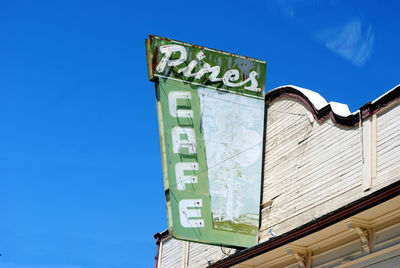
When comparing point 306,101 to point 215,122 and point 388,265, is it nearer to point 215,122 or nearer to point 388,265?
point 215,122

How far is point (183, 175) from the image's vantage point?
1753 centimetres

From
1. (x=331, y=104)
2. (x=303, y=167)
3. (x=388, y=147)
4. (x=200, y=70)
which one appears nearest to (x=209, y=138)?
(x=200, y=70)

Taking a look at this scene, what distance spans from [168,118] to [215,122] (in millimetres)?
1415

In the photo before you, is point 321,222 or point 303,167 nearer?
point 321,222

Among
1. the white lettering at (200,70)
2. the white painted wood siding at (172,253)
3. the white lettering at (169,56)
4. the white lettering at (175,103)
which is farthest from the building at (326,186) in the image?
the white lettering at (169,56)

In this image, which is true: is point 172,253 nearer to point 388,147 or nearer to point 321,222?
point 321,222

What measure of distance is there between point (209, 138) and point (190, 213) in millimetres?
2230

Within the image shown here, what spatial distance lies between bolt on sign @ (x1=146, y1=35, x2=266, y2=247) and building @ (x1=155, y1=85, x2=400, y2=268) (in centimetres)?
54

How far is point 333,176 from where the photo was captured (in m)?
15.9

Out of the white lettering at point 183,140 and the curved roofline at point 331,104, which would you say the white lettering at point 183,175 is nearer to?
the white lettering at point 183,140

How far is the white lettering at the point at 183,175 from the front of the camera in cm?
1741

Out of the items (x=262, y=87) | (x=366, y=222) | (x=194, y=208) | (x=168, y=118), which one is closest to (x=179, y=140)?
(x=168, y=118)

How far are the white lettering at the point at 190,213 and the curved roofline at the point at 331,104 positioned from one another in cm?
396

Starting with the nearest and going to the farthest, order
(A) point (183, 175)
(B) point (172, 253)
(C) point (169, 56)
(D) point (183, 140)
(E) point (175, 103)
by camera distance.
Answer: (A) point (183, 175)
(D) point (183, 140)
(E) point (175, 103)
(C) point (169, 56)
(B) point (172, 253)
